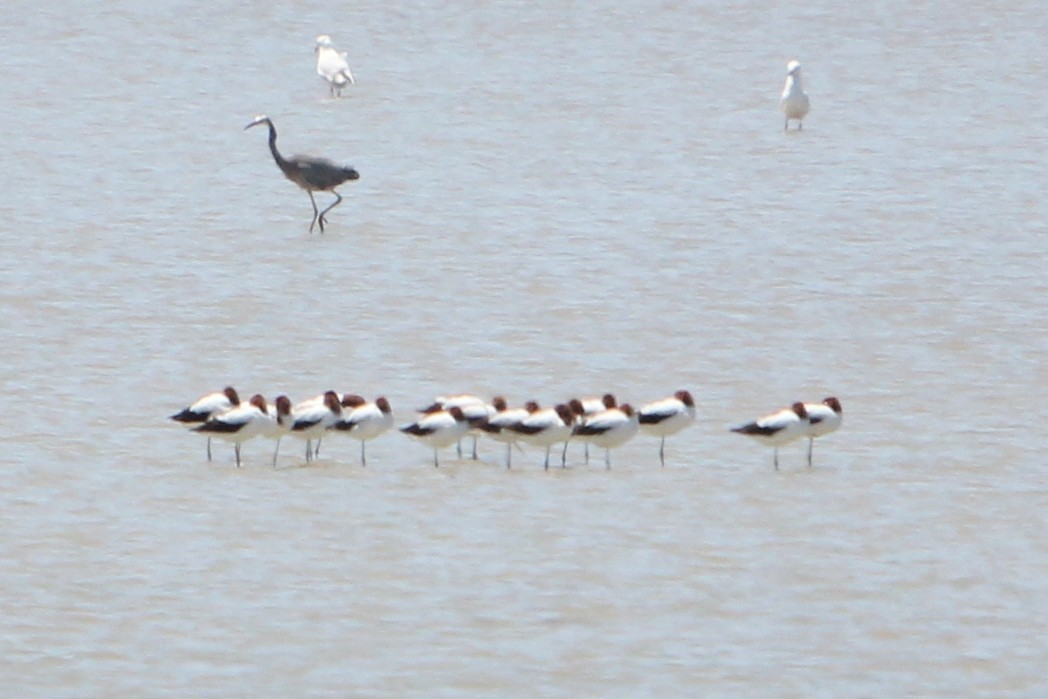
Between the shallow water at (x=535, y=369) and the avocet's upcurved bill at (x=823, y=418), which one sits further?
the avocet's upcurved bill at (x=823, y=418)

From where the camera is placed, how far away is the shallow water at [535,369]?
9.08m

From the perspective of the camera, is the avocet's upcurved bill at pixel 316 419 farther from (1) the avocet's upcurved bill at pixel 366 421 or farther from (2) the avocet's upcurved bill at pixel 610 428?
(2) the avocet's upcurved bill at pixel 610 428

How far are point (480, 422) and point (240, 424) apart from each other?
43.3 inches

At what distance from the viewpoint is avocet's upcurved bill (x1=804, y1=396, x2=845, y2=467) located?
464 inches

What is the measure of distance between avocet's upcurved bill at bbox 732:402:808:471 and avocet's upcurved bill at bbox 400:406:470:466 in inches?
50.1

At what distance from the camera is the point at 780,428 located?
38.2 ft

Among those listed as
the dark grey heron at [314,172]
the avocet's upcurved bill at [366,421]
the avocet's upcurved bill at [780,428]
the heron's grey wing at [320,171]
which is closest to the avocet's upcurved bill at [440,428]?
the avocet's upcurved bill at [366,421]

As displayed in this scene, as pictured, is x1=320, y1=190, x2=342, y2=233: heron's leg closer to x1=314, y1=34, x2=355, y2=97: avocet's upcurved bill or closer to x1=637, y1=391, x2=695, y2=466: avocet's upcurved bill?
x1=314, y1=34, x2=355, y2=97: avocet's upcurved bill

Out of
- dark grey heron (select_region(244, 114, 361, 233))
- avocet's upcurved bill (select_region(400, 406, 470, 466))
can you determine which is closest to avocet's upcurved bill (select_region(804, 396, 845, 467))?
avocet's upcurved bill (select_region(400, 406, 470, 466))

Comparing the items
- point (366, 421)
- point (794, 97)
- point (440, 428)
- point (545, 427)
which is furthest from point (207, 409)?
point (794, 97)

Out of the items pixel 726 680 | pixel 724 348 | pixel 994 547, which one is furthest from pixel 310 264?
pixel 726 680

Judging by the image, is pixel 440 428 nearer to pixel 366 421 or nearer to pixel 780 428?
pixel 366 421

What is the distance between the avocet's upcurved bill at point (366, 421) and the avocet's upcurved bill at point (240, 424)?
0.32 meters

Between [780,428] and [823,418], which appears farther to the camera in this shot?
[823,418]
